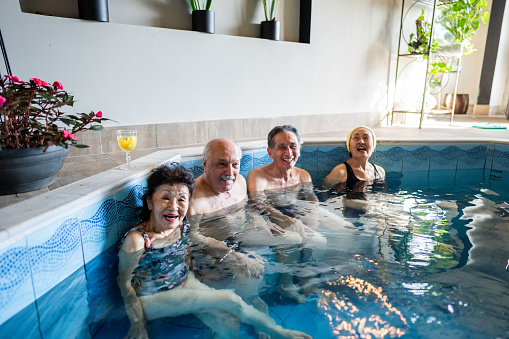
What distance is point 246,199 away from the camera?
284 cm

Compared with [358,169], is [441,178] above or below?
below

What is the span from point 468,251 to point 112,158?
2758mm

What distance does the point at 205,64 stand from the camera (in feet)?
12.2

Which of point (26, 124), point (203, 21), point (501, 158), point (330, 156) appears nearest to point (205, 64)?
point (203, 21)

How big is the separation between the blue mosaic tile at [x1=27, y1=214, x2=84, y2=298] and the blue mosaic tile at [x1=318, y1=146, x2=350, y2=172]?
9.19 ft

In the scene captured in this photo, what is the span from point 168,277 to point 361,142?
228 cm

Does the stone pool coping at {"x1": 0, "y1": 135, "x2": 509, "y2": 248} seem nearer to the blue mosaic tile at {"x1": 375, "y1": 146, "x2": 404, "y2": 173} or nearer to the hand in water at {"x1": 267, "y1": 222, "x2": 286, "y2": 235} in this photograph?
the hand in water at {"x1": 267, "y1": 222, "x2": 286, "y2": 235}

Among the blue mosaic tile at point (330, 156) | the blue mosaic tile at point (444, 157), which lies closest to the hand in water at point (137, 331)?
the blue mosaic tile at point (330, 156)

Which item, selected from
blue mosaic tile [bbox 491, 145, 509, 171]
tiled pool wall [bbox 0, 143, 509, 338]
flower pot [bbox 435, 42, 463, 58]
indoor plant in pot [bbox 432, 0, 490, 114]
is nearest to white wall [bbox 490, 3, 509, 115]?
indoor plant in pot [bbox 432, 0, 490, 114]

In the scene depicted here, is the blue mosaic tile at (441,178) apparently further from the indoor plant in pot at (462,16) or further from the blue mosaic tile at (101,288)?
the blue mosaic tile at (101,288)

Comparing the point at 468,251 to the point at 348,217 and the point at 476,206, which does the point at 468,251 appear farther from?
the point at 476,206

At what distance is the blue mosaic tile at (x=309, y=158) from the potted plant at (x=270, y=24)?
1.48m

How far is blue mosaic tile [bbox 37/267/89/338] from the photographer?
4.51 ft

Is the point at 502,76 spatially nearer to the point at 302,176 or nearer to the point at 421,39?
the point at 421,39
